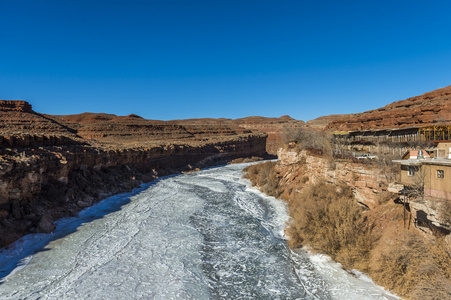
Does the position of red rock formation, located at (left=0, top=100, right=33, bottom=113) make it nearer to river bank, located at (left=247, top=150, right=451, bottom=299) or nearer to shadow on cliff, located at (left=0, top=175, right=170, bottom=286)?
shadow on cliff, located at (left=0, top=175, right=170, bottom=286)

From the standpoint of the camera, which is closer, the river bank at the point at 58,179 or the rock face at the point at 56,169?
the river bank at the point at 58,179

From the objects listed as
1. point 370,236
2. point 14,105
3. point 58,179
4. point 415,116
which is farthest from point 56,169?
point 14,105

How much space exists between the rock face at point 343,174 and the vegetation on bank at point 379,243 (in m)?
0.41

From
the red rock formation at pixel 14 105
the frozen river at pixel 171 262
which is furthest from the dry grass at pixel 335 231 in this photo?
the red rock formation at pixel 14 105

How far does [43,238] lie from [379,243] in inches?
489

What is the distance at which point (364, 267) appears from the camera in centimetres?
765

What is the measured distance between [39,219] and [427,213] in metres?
14.2

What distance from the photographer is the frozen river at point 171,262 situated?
280 inches

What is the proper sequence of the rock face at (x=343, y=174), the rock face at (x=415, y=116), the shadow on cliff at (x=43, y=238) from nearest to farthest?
1. the shadow on cliff at (x=43, y=238)
2. the rock face at (x=343, y=174)
3. the rock face at (x=415, y=116)

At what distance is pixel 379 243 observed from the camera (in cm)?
808

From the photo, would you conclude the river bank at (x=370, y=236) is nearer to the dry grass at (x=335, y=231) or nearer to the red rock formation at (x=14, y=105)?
the dry grass at (x=335, y=231)

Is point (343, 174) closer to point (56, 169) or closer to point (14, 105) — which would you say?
point (56, 169)

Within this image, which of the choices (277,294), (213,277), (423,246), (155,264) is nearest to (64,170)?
(155,264)

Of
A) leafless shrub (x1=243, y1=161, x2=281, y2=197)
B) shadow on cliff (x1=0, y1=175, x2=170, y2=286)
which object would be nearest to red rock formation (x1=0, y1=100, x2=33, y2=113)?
shadow on cliff (x1=0, y1=175, x2=170, y2=286)
